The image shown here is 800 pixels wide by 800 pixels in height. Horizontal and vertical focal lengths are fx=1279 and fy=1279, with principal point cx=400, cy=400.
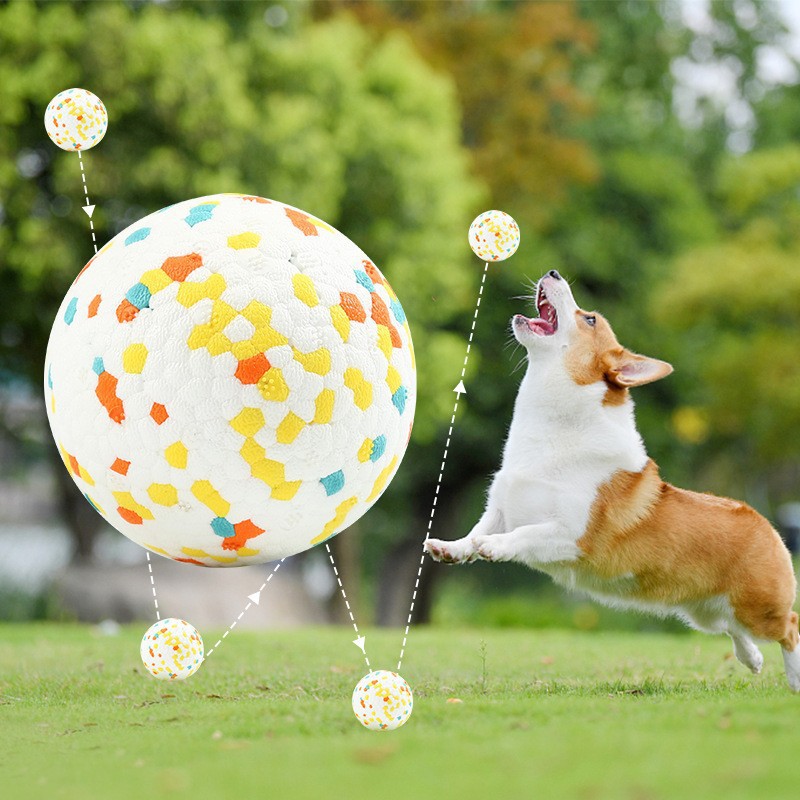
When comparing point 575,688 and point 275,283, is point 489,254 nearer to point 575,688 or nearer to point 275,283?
point 275,283

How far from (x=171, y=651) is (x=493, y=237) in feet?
8.33

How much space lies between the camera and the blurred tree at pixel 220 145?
44.3ft

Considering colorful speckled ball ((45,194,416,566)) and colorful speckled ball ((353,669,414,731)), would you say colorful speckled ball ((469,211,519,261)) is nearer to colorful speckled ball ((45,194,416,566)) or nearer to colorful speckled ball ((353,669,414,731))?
colorful speckled ball ((45,194,416,566))

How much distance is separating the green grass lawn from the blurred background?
219 inches

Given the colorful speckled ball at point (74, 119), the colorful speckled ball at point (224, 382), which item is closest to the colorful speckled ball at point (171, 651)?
the colorful speckled ball at point (224, 382)

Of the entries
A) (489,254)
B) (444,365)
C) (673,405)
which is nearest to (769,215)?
(673,405)

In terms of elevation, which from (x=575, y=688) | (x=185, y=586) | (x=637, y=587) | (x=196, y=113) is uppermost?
(x=196, y=113)

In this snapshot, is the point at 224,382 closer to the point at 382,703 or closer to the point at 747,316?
the point at 382,703

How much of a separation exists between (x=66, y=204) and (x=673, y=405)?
10.3 m

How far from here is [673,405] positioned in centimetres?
2011

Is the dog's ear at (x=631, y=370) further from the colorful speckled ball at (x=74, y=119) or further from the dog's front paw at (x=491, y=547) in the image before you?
the colorful speckled ball at (x=74, y=119)

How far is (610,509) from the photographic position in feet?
19.5

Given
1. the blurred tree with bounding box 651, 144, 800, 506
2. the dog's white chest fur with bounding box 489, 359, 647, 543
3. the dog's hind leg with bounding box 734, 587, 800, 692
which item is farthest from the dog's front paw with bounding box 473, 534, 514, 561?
the blurred tree with bounding box 651, 144, 800, 506

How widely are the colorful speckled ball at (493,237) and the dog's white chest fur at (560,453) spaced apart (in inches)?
25.7
